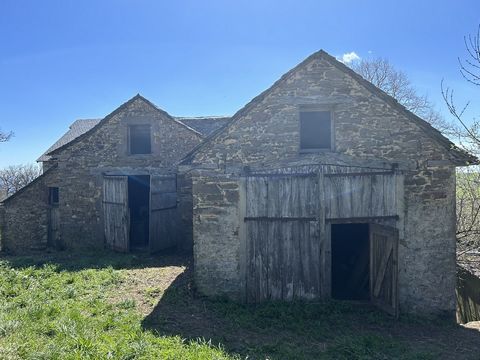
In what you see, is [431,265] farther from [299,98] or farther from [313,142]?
[299,98]

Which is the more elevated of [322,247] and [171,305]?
[322,247]

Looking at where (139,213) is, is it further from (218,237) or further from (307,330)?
(307,330)

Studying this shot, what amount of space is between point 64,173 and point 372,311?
12011 mm

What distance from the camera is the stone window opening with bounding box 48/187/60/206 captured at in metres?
13.8

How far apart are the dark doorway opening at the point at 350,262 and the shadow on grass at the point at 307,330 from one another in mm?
1545

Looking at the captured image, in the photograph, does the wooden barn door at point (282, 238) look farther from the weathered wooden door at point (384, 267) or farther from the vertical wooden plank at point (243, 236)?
the weathered wooden door at point (384, 267)

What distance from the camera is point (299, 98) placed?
7719 millimetres

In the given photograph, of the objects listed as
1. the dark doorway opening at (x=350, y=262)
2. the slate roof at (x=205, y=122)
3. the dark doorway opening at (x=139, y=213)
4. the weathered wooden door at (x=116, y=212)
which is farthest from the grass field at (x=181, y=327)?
the slate roof at (x=205, y=122)

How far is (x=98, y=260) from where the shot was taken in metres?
11.3

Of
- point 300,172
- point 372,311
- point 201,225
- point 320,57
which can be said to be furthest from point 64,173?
point 372,311

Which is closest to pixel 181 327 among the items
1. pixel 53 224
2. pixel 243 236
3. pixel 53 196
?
pixel 243 236

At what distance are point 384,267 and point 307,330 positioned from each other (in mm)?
2562

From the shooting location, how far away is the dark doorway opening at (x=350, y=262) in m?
9.16

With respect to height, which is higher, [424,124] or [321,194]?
[424,124]
